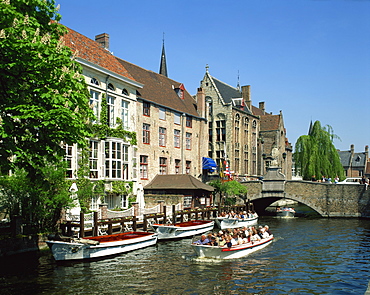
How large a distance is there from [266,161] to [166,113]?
26.3m

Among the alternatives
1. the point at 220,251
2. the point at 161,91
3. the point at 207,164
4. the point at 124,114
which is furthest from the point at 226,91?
the point at 220,251

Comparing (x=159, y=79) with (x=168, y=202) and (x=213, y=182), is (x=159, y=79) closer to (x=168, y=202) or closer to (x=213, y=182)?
(x=213, y=182)

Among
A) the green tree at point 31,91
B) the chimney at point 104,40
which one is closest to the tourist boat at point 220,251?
the green tree at point 31,91

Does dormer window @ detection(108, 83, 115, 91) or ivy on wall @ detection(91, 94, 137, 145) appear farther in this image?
dormer window @ detection(108, 83, 115, 91)

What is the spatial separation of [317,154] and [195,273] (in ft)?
128

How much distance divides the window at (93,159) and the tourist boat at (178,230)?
6078mm

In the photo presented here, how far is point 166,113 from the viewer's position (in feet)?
129

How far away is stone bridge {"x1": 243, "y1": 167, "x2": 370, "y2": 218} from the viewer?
41094 mm

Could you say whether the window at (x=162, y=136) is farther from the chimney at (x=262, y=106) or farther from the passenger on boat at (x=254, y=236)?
the chimney at (x=262, y=106)

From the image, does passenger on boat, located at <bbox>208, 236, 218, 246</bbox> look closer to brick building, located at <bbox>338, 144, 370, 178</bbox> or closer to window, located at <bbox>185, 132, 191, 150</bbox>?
window, located at <bbox>185, 132, 191, 150</bbox>

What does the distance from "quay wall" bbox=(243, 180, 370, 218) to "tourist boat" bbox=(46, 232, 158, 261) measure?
25.1 metres

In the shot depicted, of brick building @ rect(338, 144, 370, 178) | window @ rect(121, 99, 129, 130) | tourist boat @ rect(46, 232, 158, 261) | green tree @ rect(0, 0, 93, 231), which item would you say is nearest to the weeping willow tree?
window @ rect(121, 99, 129, 130)

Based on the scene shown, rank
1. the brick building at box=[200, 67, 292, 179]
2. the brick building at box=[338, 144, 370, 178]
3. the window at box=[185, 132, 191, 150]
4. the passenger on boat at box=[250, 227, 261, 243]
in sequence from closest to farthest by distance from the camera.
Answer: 1. the passenger on boat at box=[250, 227, 261, 243]
2. the window at box=[185, 132, 191, 150]
3. the brick building at box=[200, 67, 292, 179]
4. the brick building at box=[338, 144, 370, 178]

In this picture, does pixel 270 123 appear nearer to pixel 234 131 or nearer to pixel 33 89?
pixel 234 131
